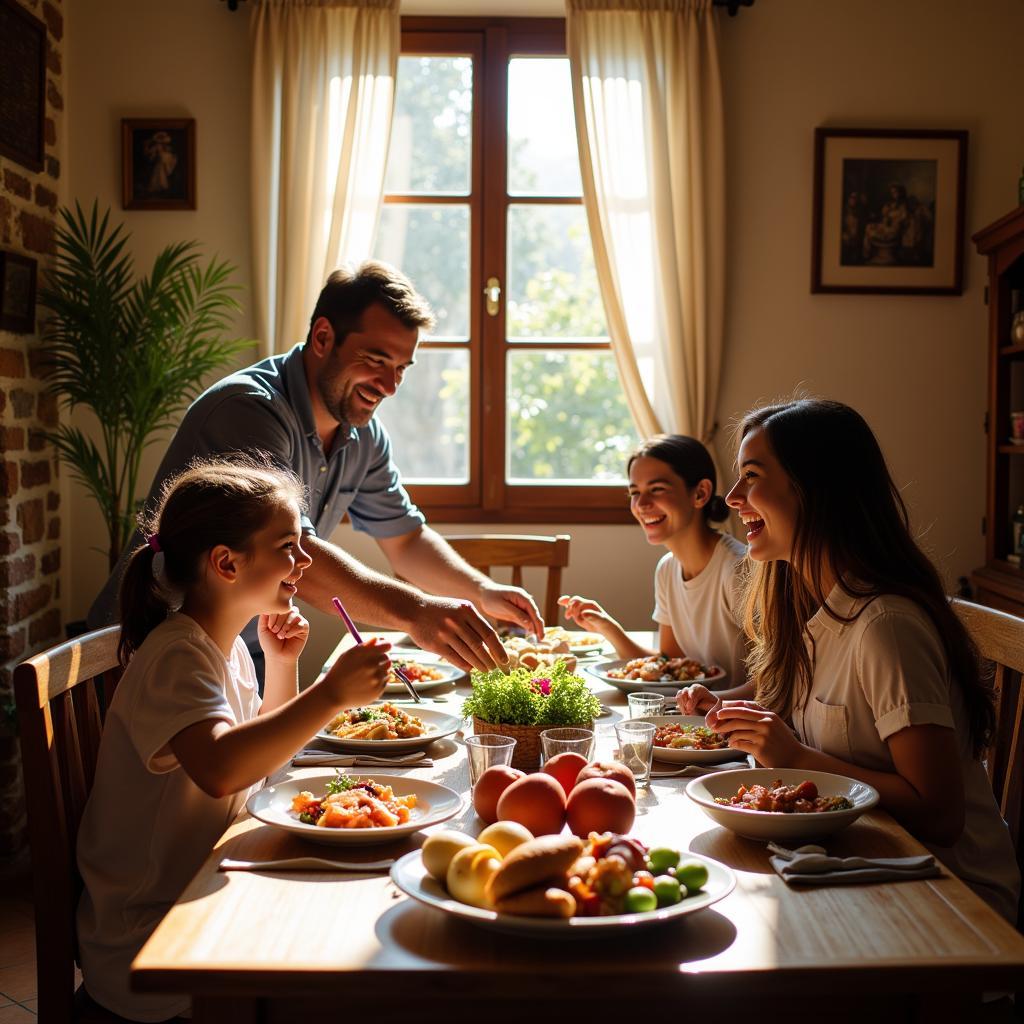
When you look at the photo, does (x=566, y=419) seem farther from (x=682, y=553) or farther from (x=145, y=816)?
(x=145, y=816)

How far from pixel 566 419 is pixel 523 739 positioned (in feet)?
8.54

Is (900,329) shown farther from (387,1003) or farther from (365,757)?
(387,1003)

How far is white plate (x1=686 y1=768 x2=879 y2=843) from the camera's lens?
1329 mm

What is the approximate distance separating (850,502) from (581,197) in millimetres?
2650

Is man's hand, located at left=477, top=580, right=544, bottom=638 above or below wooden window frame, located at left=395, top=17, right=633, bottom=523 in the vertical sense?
below

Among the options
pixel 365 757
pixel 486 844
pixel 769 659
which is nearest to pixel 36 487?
pixel 365 757

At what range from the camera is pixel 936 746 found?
150 centimetres

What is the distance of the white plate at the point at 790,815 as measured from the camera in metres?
1.33

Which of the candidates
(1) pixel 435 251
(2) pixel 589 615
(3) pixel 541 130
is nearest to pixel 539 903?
(2) pixel 589 615

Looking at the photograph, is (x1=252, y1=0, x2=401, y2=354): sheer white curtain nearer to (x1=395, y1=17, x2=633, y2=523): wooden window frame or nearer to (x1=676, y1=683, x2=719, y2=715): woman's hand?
(x1=395, y1=17, x2=633, y2=523): wooden window frame

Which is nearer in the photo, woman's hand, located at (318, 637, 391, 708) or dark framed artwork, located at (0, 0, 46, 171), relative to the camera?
woman's hand, located at (318, 637, 391, 708)

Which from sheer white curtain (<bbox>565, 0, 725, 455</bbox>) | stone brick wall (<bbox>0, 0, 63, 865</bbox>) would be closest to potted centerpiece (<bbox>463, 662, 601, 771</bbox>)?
stone brick wall (<bbox>0, 0, 63, 865</bbox>)

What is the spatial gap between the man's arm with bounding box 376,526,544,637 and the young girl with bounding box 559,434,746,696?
18cm

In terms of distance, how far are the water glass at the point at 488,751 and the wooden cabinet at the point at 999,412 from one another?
2.59m
